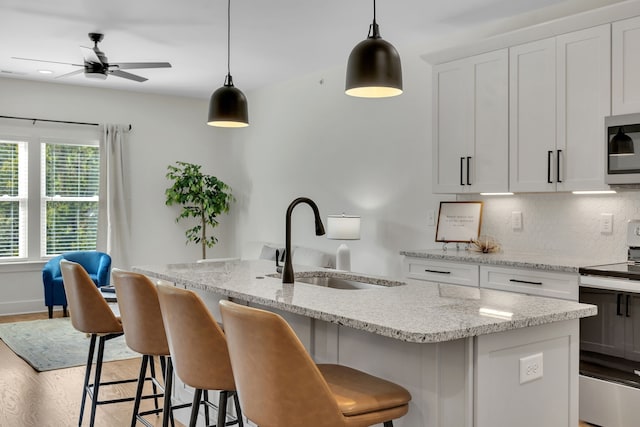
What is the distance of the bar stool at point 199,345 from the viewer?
82.0 inches

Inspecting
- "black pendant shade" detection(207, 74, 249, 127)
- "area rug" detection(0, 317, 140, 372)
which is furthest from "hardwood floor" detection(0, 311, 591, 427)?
"black pendant shade" detection(207, 74, 249, 127)

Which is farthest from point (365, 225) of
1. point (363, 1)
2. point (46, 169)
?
point (46, 169)

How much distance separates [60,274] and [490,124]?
196 inches

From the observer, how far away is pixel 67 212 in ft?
23.6

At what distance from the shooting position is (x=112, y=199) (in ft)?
23.9

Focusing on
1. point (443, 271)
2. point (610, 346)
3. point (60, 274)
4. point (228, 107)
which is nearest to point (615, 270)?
point (610, 346)

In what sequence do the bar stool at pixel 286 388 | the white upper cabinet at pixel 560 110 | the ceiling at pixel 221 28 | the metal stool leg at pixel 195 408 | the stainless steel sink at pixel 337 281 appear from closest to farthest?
the bar stool at pixel 286 388 → the metal stool leg at pixel 195 408 → the stainless steel sink at pixel 337 281 → the white upper cabinet at pixel 560 110 → the ceiling at pixel 221 28

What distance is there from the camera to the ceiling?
4.29 meters

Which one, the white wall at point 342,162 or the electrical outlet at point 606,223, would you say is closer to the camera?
the electrical outlet at point 606,223

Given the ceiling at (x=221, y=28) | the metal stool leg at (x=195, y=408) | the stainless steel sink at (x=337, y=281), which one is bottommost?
the metal stool leg at (x=195, y=408)

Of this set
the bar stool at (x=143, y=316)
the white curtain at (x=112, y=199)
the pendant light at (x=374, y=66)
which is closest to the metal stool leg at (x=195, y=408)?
the bar stool at (x=143, y=316)

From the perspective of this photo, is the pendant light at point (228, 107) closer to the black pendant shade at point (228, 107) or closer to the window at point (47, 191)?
the black pendant shade at point (228, 107)

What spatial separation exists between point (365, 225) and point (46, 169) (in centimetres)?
400

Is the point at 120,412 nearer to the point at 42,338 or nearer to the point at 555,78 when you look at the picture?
the point at 42,338
